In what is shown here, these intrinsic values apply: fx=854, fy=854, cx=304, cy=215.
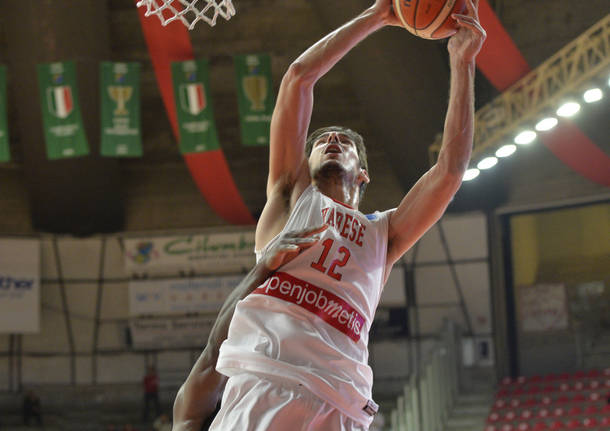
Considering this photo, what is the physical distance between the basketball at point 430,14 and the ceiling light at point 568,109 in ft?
27.6

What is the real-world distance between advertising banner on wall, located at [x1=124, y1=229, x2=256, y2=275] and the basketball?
1234 centimetres

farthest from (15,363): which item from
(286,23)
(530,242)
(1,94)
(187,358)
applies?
(530,242)

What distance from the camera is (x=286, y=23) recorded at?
14.9 meters

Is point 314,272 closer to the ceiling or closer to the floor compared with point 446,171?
closer to the floor

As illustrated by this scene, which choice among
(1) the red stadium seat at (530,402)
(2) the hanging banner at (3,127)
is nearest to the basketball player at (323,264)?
(2) the hanging banner at (3,127)

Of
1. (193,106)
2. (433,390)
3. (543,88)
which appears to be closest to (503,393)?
(433,390)

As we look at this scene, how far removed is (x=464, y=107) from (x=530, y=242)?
12.7m

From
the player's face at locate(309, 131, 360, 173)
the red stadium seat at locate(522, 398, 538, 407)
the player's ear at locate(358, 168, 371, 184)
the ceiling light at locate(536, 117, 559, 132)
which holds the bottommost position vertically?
the red stadium seat at locate(522, 398, 538, 407)

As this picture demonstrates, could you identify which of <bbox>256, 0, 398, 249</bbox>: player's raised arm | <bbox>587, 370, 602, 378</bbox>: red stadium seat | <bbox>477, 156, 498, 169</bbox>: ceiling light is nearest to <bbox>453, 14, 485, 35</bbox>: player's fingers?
<bbox>256, 0, 398, 249</bbox>: player's raised arm

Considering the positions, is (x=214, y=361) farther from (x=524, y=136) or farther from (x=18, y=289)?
(x=18, y=289)

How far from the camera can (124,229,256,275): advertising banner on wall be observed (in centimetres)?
1539

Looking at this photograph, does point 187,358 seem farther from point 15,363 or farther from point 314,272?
point 314,272

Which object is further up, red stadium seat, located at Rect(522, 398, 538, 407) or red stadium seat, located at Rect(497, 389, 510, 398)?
red stadium seat, located at Rect(522, 398, 538, 407)

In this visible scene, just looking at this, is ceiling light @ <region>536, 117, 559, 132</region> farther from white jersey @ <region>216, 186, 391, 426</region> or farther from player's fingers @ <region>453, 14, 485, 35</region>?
white jersey @ <region>216, 186, 391, 426</region>
